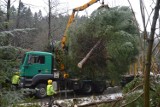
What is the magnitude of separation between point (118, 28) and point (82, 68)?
9.00ft

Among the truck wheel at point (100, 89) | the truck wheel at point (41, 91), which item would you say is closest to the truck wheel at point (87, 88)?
the truck wheel at point (100, 89)

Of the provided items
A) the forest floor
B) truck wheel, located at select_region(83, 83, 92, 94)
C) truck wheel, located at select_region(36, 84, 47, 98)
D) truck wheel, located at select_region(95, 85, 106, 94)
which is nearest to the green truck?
A: truck wheel, located at select_region(36, 84, 47, 98)

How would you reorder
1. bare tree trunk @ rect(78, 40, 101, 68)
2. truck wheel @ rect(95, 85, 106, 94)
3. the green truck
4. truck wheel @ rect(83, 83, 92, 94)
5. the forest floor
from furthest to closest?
truck wheel @ rect(95, 85, 106, 94) → truck wheel @ rect(83, 83, 92, 94) → the green truck → bare tree trunk @ rect(78, 40, 101, 68) → the forest floor

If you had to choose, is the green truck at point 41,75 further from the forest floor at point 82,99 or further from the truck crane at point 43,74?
the forest floor at point 82,99

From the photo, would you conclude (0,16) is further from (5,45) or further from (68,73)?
(68,73)

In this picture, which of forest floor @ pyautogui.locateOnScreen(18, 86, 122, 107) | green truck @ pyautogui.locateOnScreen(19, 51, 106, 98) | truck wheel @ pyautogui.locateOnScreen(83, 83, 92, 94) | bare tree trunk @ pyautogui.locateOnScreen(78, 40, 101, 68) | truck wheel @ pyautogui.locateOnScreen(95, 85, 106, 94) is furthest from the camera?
truck wheel @ pyautogui.locateOnScreen(95, 85, 106, 94)

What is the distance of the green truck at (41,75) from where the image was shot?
1448cm

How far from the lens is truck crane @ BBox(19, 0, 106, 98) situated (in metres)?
14.5

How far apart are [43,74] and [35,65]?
653 mm

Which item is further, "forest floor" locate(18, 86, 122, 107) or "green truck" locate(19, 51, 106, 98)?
"green truck" locate(19, 51, 106, 98)

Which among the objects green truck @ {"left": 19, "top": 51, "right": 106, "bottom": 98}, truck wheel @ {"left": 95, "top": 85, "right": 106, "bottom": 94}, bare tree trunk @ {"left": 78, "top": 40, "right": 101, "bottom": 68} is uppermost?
bare tree trunk @ {"left": 78, "top": 40, "right": 101, "bottom": 68}

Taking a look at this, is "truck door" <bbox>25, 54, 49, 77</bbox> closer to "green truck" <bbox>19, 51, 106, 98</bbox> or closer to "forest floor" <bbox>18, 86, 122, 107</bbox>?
"green truck" <bbox>19, 51, 106, 98</bbox>

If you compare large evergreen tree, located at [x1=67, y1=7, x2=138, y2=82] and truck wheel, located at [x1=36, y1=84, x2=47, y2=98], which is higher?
large evergreen tree, located at [x1=67, y1=7, x2=138, y2=82]

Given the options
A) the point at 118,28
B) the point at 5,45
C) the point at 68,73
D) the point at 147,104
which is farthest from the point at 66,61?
the point at 147,104
